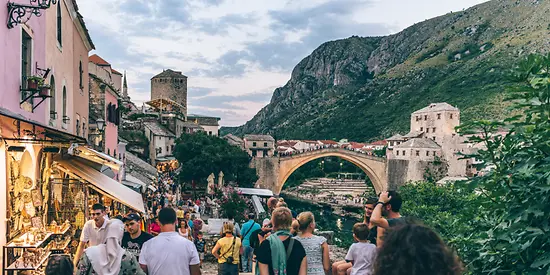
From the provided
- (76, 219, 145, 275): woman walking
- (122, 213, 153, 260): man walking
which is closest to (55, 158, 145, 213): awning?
(122, 213, 153, 260): man walking

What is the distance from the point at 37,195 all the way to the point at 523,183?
5979 mm

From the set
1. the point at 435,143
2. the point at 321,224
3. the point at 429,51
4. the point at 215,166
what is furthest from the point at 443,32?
the point at 215,166

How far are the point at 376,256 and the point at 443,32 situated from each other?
130 metres

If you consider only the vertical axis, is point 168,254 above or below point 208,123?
below

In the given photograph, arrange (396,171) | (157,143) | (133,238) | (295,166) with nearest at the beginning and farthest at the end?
(133,238) < (157,143) < (295,166) < (396,171)

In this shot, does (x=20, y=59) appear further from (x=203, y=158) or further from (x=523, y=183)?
(x=203, y=158)

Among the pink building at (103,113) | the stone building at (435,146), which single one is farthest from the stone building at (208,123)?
the pink building at (103,113)

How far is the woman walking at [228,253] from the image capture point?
5832 mm

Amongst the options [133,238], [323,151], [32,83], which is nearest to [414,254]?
[133,238]

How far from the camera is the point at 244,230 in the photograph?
6504 mm

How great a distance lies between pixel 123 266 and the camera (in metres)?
3.28

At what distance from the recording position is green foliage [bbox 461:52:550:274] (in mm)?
3178

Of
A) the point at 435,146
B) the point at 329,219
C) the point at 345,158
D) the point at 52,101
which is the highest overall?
the point at 52,101

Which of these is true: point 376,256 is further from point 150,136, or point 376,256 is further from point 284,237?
point 150,136
